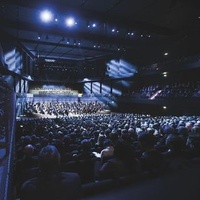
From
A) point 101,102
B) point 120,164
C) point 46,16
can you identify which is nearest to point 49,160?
point 120,164

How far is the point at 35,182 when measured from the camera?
6.63 feet

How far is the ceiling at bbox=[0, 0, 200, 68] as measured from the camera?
1299cm

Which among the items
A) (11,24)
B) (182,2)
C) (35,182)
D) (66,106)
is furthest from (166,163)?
Answer: (66,106)

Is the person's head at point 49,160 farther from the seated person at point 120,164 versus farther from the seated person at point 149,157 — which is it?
the seated person at point 149,157

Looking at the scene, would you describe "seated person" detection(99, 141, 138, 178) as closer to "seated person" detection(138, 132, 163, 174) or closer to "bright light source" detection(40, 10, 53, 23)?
"seated person" detection(138, 132, 163, 174)

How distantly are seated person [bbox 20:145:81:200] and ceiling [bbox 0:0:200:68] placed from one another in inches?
475

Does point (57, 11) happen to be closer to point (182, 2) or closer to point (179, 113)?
point (182, 2)

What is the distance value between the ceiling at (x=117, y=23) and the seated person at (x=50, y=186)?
39.6 ft

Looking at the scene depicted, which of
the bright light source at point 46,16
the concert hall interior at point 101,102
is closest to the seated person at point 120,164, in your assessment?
the concert hall interior at point 101,102

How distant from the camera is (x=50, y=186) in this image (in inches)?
77.6

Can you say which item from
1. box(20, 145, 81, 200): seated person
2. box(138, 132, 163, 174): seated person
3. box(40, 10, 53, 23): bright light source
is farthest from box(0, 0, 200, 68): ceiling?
box(20, 145, 81, 200): seated person

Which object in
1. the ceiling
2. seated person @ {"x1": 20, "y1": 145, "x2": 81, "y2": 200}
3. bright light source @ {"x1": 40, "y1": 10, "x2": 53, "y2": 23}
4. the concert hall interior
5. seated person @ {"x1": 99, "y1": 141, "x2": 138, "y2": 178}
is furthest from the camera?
bright light source @ {"x1": 40, "y1": 10, "x2": 53, "y2": 23}

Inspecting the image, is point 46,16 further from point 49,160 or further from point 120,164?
A: point 49,160

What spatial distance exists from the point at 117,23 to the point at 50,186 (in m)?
14.9
